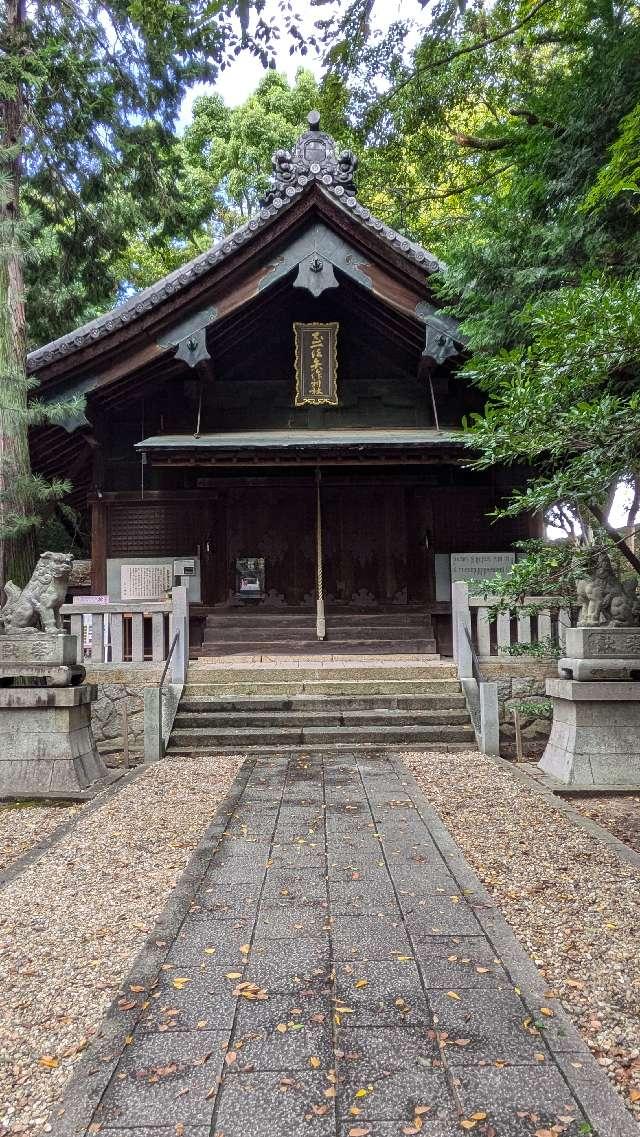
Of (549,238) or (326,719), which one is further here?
(326,719)

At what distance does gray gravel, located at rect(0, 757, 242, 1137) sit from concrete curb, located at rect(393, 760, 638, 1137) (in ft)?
5.42

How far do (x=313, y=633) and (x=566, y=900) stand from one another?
787cm

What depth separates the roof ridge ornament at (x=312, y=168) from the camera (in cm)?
1096

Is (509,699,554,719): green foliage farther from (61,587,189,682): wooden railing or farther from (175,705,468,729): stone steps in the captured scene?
(61,587,189,682): wooden railing

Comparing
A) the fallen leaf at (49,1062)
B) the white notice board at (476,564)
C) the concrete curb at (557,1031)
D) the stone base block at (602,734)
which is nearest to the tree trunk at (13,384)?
the white notice board at (476,564)

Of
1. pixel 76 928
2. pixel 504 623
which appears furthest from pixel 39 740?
pixel 504 623

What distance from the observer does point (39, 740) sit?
666 centimetres

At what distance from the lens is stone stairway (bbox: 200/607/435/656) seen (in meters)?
11.0

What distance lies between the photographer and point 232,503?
1188cm

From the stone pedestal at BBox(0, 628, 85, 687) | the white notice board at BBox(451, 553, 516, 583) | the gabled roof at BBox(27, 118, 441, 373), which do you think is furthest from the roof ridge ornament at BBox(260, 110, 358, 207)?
the stone pedestal at BBox(0, 628, 85, 687)

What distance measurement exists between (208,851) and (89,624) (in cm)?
547

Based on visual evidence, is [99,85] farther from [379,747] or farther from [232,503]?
[379,747]

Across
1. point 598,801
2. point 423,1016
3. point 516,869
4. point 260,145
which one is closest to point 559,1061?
point 423,1016

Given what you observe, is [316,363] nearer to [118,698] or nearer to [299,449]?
[299,449]
